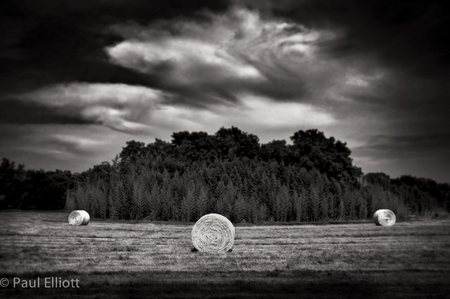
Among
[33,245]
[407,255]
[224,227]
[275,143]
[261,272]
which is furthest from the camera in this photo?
[275,143]

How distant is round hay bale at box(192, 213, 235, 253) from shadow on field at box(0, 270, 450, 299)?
3.99 metres

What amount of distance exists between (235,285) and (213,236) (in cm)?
538

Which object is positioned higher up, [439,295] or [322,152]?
[322,152]

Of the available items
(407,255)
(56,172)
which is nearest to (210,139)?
(56,172)

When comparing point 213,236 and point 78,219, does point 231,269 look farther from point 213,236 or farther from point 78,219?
point 78,219

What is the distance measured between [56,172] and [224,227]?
38.7 metres

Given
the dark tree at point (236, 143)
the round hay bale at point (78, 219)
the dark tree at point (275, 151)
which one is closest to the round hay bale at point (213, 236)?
the round hay bale at point (78, 219)

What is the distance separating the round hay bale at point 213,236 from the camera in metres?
11.4

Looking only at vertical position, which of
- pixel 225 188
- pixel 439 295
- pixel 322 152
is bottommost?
pixel 439 295

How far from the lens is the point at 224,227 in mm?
11883

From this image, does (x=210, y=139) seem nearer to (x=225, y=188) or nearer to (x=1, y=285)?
(x=225, y=188)

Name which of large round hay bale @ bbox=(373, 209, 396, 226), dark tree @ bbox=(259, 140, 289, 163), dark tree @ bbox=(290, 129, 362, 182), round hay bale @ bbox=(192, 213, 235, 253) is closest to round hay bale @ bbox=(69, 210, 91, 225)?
round hay bale @ bbox=(192, 213, 235, 253)

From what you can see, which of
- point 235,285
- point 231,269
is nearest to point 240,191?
point 231,269

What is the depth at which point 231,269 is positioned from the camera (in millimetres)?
7828
